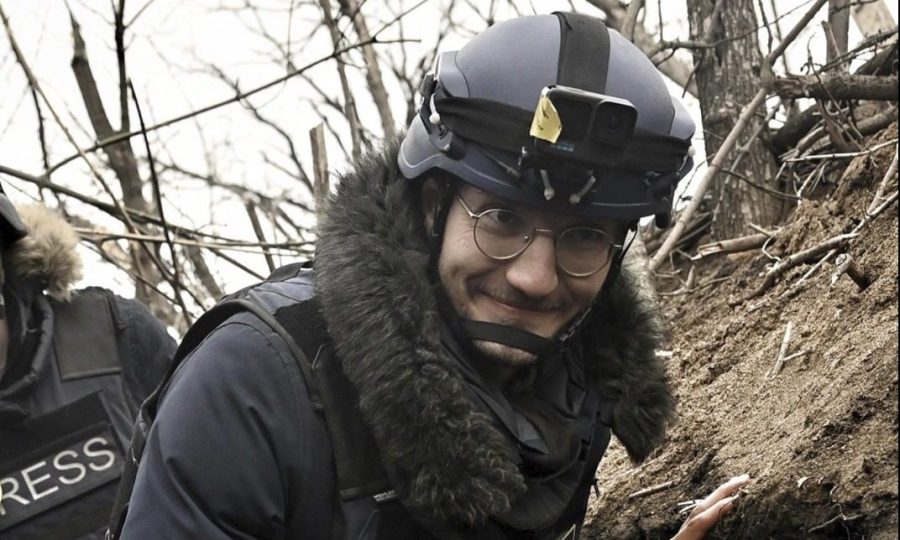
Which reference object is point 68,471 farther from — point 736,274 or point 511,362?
point 736,274

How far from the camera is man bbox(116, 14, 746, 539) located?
2311mm

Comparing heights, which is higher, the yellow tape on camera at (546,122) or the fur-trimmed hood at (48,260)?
the yellow tape on camera at (546,122)

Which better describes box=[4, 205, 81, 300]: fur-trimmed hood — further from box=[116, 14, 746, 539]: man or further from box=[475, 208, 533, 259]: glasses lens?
box=[475, 208, 533, 259]: glasses lens

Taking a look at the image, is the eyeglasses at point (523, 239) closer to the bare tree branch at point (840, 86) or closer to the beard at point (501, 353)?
the beard at point (501, 353)

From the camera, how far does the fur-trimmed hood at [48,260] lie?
378cm

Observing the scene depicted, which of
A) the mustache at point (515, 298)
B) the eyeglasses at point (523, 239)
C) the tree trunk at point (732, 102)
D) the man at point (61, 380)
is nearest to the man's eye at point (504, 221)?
the eyeglasses at point (523, 239)

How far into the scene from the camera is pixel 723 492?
2.70 m

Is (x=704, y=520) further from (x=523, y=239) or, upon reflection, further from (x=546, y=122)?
(x=546, y=122)

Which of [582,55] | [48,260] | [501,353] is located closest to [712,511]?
[501,353]

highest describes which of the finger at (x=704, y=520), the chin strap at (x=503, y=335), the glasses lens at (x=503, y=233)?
the glasses lens at (x=503, y=233)

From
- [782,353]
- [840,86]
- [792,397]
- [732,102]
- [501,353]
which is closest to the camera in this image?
[501,353]

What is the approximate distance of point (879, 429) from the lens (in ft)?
7.91

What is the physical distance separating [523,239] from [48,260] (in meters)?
1.85

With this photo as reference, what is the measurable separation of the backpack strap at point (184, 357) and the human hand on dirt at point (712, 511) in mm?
838
